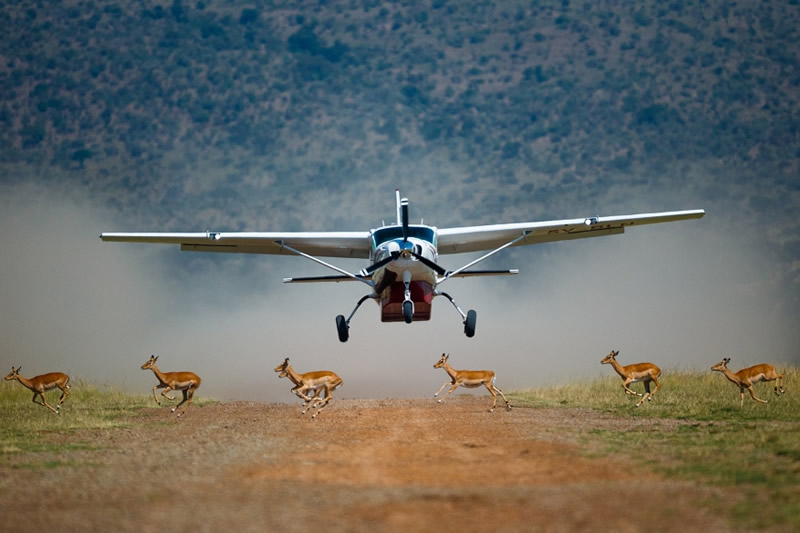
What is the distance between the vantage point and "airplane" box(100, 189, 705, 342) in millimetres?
24297

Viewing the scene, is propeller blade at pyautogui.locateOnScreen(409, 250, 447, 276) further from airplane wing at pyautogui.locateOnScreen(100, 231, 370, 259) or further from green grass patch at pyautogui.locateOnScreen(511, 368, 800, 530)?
airplane wing at pyautogui.locateOnScreen(100, 231, 370, 259)

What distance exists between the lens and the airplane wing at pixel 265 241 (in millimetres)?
26981

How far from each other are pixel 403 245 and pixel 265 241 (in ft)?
21.0

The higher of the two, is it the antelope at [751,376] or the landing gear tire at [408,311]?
the landing gear tire at [408,311]

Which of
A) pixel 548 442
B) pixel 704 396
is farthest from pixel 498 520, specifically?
pixel 704 396

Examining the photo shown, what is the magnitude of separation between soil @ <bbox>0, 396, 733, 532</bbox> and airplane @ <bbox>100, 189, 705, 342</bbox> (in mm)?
6794

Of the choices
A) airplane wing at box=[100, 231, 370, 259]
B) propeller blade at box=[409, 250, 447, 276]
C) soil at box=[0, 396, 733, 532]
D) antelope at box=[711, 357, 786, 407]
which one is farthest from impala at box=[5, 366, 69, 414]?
antelope at box=[711, 357, 786, 407]

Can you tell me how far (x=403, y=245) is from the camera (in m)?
23.9

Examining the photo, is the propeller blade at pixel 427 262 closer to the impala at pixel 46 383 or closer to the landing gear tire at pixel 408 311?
the landing gear tire at pixel 408 311

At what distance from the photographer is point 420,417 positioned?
19500 mm

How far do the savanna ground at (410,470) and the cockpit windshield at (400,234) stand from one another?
575 centimetres

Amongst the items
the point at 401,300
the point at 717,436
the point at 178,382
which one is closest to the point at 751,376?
the point at 717,436

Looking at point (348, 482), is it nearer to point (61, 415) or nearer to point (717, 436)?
point (717, 436)

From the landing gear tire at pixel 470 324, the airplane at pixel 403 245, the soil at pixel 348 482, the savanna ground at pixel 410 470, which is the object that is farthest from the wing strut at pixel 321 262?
the soil at pixel 348 482
